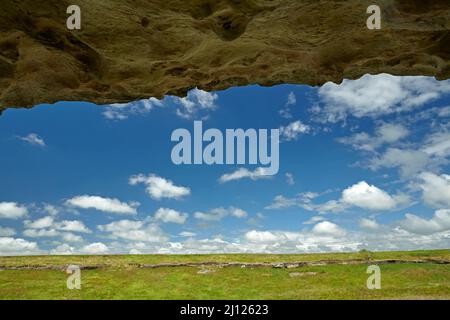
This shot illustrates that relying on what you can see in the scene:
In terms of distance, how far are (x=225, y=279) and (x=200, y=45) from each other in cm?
2239

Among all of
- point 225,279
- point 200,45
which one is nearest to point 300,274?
point 225,279

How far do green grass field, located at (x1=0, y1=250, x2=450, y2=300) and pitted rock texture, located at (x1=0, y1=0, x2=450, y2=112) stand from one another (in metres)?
17.3

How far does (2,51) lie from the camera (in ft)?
16.1

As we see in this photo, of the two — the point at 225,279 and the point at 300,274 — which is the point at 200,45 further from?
the point at 300,274

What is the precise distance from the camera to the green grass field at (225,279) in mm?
21938

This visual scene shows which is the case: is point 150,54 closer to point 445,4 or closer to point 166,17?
point 166,17

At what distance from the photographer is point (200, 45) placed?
5.32 m

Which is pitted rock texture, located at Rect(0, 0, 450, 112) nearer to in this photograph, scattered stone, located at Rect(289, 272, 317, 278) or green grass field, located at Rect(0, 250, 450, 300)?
green grass field, located at Rect(0, 250, 450, 300)

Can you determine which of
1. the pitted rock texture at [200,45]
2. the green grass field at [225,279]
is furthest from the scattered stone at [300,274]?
the pitted rock texture at [200,45]

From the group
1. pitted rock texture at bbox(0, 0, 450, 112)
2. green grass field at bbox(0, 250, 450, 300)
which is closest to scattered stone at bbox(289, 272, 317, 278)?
green grass field at bbox(0, 250, 450, 300)

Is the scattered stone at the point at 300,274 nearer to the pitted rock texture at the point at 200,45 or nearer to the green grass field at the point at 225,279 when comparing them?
the green grass field at the point at 225,279

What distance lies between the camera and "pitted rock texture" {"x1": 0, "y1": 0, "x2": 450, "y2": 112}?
14.2ft

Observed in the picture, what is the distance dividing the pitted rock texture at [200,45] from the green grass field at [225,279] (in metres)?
17.3

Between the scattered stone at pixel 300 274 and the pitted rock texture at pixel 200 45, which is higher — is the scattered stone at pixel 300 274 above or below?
below
